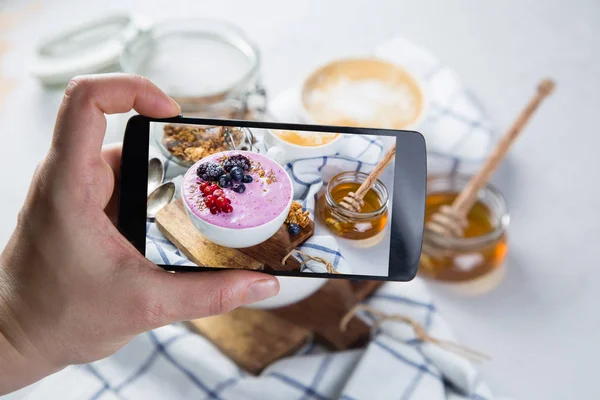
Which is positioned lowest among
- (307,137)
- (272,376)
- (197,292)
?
(272,376)

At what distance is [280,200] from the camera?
0.47 m

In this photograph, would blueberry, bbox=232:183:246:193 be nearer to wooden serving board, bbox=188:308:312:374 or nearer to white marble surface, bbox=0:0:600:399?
wooden serving board, bbox=188:308:312:374

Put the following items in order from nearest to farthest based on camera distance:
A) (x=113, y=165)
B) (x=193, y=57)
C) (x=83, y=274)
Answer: (x=83, y=274)
(x=113, y=165)
(x=193, y=57)

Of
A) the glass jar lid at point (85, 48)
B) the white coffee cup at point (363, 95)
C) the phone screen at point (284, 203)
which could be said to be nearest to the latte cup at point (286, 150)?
the phone screen at point (284, 203)

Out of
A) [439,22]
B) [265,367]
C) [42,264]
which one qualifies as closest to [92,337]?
[42,264]

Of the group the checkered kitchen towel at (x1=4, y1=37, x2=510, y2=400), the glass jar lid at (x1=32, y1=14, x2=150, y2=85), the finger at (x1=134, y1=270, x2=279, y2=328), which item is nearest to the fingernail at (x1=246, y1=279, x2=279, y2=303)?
the finger at (x1=134, y1=270, x2=279, y2=328)

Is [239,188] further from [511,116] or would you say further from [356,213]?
[511,116]

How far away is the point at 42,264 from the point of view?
0.45 metres

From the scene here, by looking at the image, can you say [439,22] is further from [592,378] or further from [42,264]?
[42,264]

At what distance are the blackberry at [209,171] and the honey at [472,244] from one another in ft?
0.84

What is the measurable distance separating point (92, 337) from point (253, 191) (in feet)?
0.49

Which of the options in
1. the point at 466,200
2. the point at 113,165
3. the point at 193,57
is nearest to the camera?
the point at 113,165

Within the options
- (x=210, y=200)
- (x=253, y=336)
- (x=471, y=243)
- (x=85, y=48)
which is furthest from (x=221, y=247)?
(x=85, y=48)

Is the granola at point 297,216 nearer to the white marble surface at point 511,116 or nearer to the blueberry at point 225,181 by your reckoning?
the blueberry at point 225,181
